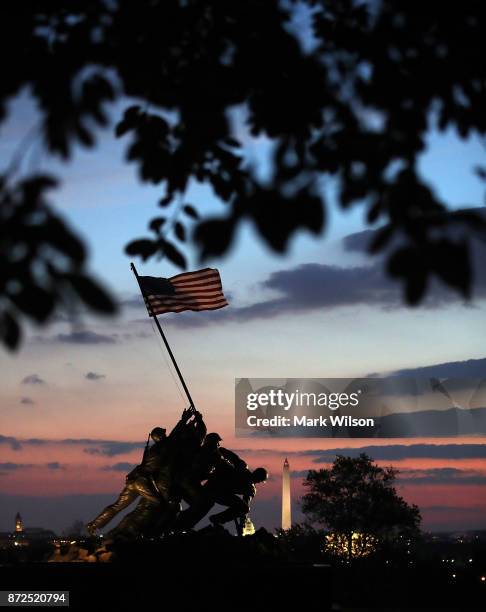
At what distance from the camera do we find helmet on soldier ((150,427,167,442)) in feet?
70.9

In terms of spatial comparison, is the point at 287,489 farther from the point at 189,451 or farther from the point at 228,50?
the point at 228,50

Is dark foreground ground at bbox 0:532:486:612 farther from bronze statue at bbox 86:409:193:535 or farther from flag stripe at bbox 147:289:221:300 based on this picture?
flag stripe at bbox 147:289:221:300

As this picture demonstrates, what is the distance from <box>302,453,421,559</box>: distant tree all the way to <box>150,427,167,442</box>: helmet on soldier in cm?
3829

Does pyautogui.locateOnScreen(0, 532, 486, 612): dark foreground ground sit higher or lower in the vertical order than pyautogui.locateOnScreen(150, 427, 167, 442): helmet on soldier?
lower

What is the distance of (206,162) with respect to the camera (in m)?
7.13

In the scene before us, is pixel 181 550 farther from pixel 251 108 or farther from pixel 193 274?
pixel 251 108

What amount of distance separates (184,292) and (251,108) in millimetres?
17373

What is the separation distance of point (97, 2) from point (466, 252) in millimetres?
2756

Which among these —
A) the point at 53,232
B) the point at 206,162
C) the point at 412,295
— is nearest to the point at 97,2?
the point at 206,162

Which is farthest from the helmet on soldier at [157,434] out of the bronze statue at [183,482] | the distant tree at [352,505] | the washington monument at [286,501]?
Answer: the washington monument at [286,501]

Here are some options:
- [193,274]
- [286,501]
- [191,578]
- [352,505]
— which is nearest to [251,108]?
[191,578]

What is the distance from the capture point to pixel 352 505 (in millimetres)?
59188

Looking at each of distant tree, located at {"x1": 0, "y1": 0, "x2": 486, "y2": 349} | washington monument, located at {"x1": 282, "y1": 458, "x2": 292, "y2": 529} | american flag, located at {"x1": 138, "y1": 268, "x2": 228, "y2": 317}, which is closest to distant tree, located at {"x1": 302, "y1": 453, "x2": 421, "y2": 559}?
washington monument, located at {"x1": 282, "y1": 458, "x2": 292, "y2": 529}

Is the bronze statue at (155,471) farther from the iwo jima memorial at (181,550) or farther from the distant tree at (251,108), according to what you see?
the distant tree at (251,108)
